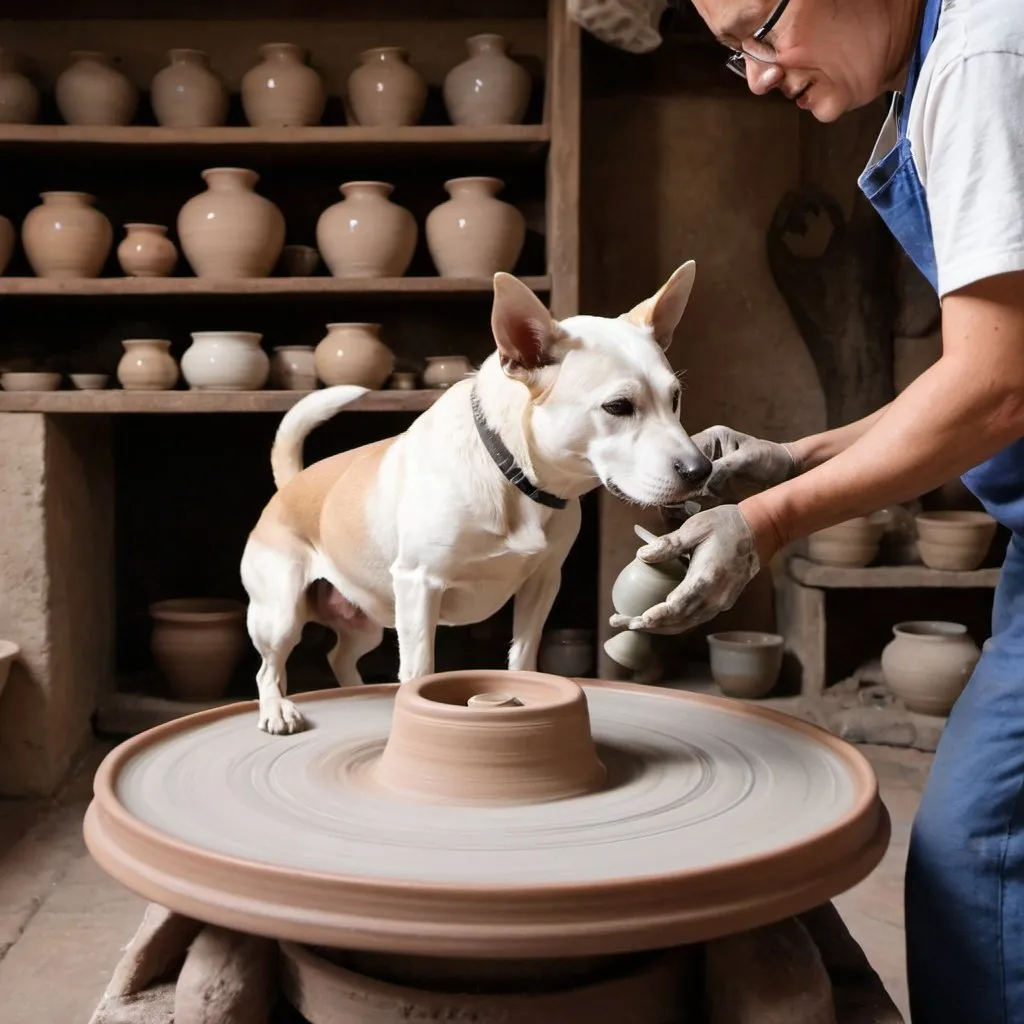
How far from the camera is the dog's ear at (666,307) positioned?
1680 millimetres

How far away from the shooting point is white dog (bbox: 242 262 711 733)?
5.34 feet

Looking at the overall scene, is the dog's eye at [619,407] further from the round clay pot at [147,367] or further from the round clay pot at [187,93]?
the round clay pot at [187,93]

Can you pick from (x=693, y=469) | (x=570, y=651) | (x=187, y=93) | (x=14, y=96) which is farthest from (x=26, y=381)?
(x=693, y=469)

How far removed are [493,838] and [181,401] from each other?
7.57ft

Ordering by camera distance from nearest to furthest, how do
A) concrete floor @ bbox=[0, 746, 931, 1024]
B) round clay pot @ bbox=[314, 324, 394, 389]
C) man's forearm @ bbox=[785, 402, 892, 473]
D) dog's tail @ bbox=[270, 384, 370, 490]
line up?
man's forearm @ bbox=[785, 402, 892, 473] < concrete floor @ bbox=[0, 746, 931, 1024] < dog's tail @ bbox=[270, 384, 370, 490] < round clay pot @ bbox=[314, 324, 394, 389]

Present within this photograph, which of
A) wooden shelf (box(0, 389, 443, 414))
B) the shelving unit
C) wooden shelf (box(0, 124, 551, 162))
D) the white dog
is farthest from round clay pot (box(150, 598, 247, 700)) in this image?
wooden shelf (box(0, 124, 551, 162))

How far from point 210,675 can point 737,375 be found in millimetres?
2037

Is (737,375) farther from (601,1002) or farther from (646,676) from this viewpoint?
(601,1002)

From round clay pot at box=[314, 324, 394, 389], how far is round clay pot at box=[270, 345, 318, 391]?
0.19ft

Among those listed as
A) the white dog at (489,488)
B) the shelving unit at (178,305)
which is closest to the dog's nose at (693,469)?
the white dog at (489,488)

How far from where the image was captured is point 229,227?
3.12 m

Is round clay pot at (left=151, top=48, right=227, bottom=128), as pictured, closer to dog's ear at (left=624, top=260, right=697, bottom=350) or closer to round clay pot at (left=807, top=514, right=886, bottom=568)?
dog's ear at (left=624, top=260, right=697, bottom=350)

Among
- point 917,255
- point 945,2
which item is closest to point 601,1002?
point 917,255

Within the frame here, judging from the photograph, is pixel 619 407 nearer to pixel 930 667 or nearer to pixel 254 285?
pixel 254 285
